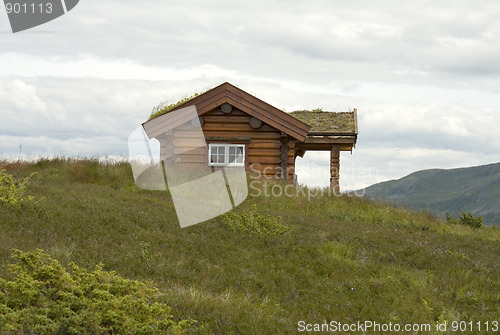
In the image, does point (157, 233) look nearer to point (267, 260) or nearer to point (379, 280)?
point (267, 260)

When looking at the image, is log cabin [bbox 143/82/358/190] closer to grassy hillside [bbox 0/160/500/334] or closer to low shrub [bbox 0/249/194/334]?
grassy hillside [bbox 0/160/500/334]

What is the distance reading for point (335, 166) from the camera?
27.4 metres

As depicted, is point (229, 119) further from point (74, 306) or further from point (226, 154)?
point (74, 306)

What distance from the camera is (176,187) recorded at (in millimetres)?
21125

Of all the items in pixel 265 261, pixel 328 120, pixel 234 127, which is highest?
pixel 328 120

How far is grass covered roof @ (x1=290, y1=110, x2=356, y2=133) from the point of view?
90.8 ft

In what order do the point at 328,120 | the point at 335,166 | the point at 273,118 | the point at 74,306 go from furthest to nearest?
1. the point at 328,120
2. the point at 335,166
3. the point at 273,118
4. the point at 74,306

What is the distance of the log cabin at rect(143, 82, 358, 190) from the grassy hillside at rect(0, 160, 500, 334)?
7576 millimetres

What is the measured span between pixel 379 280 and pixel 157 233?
5.16m

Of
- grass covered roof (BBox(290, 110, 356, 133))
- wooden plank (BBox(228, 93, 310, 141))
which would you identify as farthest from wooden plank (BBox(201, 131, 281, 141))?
grass covered roof (BBox(290, 110, 356, 133))

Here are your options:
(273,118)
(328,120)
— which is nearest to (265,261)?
Answer: (273,118)

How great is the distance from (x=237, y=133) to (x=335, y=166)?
18.6ft

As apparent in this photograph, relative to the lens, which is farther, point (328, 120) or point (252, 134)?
point (328, 120)

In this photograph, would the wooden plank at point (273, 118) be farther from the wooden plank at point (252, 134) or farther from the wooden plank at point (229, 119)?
the wooden plank at point (252, 134)
